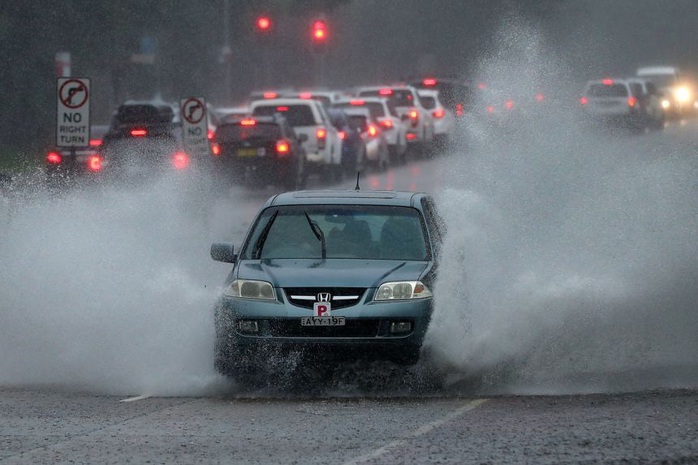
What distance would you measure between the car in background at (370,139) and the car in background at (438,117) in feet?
27.6

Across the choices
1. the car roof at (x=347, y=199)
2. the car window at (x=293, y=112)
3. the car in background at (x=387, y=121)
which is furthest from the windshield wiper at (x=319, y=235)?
the car in background at (x=387, y=121)

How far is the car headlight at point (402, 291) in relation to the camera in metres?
10.8

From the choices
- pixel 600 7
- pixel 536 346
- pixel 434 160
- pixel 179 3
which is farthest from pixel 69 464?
pixel 179 3

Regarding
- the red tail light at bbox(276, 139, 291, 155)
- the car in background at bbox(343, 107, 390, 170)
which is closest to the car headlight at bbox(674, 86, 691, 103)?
the car in background at bbox(343, 107, 390, 170)

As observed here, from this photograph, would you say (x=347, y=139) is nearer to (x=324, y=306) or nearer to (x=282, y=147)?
(x=282, y=147)

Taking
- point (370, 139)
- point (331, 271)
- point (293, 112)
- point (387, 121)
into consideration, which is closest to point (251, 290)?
point (331, 271)

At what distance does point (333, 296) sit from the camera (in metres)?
10.7

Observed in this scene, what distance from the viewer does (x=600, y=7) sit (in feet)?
130

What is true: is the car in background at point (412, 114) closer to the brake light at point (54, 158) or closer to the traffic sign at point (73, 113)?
the brake light at point (54, 158)

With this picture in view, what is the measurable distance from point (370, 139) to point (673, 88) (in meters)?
31.8

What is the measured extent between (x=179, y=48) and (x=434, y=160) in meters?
18.7

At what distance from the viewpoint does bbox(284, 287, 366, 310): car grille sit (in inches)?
423

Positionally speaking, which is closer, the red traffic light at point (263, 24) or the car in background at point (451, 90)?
the red traffic light at point (263, 24)

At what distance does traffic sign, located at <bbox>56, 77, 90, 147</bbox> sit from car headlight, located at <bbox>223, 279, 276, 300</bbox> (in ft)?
41.4
